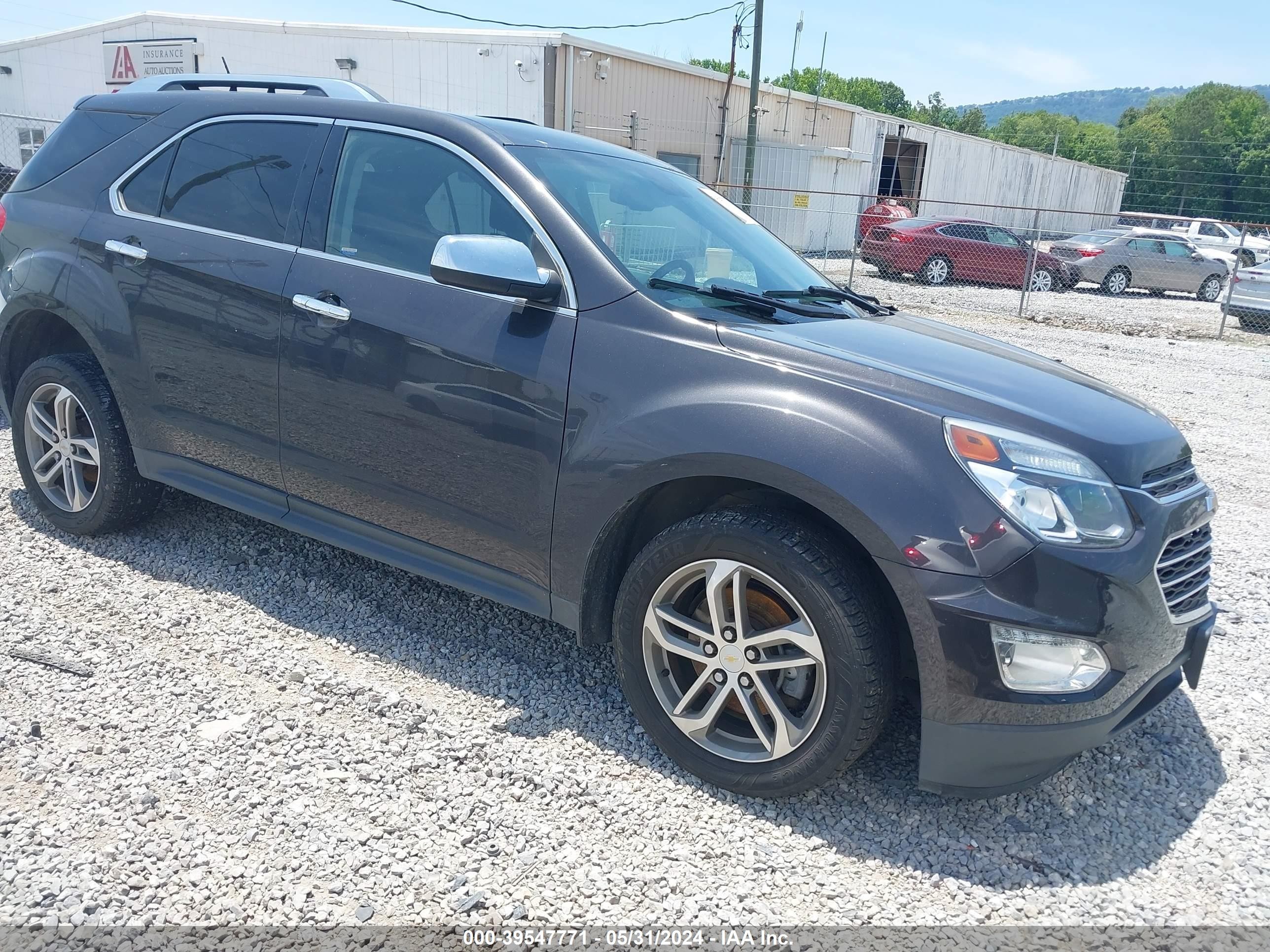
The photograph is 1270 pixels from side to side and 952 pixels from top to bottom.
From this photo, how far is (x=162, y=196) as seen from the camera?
3951 mm

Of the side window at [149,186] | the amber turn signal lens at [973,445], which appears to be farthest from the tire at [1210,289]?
the side window at [149,186]

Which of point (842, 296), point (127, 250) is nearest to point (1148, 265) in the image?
point (842, 296)

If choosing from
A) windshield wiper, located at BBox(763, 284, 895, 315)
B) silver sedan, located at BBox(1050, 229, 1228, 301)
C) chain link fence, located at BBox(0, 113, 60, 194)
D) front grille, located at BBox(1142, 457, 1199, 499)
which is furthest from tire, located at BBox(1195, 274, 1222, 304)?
chain link fence, located at BBox(0, 113, 60, 194)

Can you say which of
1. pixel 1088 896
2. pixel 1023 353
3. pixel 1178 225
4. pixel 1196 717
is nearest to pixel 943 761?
pixel 1088 896

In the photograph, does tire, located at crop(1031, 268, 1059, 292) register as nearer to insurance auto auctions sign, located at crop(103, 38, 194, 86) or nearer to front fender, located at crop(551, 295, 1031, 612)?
front fender, located at crop(551, 295, 1031, 612)

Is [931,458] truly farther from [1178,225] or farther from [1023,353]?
[1178,225]

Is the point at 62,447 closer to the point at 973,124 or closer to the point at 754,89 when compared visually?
the point at 754,89

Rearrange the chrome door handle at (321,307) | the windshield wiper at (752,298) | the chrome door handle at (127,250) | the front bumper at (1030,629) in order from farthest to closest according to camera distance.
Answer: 1. the chrome door handle at (127,250)
2. the chrome door handle at (321,307)
3. the windshield wiper at (752,298)
4. the front bumper at (1030,629)

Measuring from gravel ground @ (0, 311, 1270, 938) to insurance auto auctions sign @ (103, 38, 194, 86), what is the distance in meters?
25.7

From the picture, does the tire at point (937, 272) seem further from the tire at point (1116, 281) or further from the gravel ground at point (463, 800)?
the gravel ground at point (463, 800)

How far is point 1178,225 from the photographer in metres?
30.4

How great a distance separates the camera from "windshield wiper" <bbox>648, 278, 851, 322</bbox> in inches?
124

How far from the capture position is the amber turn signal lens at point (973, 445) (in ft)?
8.14

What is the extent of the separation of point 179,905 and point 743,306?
7.72 feet
